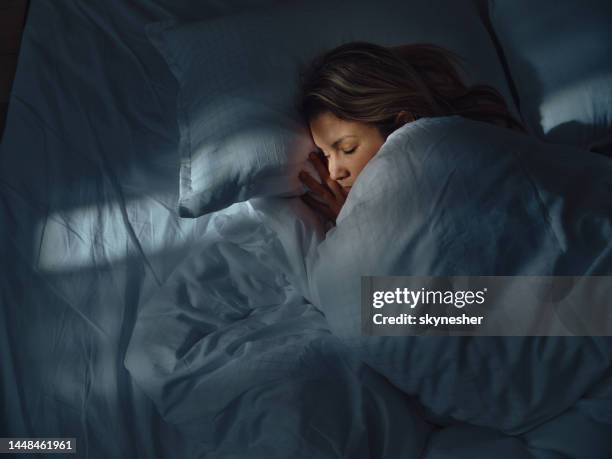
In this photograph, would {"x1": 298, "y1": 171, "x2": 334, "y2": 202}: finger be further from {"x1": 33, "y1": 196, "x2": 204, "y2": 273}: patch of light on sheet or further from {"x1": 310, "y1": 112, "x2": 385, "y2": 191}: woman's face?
{"x1": 33, "y1": 196, "x2": 204, "y2": 273}: patch of light on sheet

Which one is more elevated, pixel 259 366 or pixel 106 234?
pixel 106 234

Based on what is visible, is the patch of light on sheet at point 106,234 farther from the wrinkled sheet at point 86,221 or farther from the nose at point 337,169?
the nose at point 337,169

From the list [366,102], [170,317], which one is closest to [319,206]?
[366,102]

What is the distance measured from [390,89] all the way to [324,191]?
0.19 metres

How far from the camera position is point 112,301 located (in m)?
0.92

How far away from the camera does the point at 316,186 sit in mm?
972

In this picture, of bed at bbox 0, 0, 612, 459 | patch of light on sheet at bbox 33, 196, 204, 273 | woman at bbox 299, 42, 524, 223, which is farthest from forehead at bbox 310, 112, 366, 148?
patch of light on sheet at bbox 33, 196, 204, 273

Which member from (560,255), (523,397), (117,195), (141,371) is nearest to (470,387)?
(523,397)

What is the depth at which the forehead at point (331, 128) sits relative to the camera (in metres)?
0.94

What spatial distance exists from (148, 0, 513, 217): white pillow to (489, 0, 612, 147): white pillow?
0.05 m

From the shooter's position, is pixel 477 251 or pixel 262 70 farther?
pixel 262 70

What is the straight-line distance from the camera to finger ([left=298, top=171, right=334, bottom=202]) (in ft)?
3.17

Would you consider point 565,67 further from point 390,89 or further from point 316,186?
point 316,186

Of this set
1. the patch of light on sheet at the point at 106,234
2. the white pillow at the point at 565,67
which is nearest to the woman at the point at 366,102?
the white pillow at the point at 565,67
